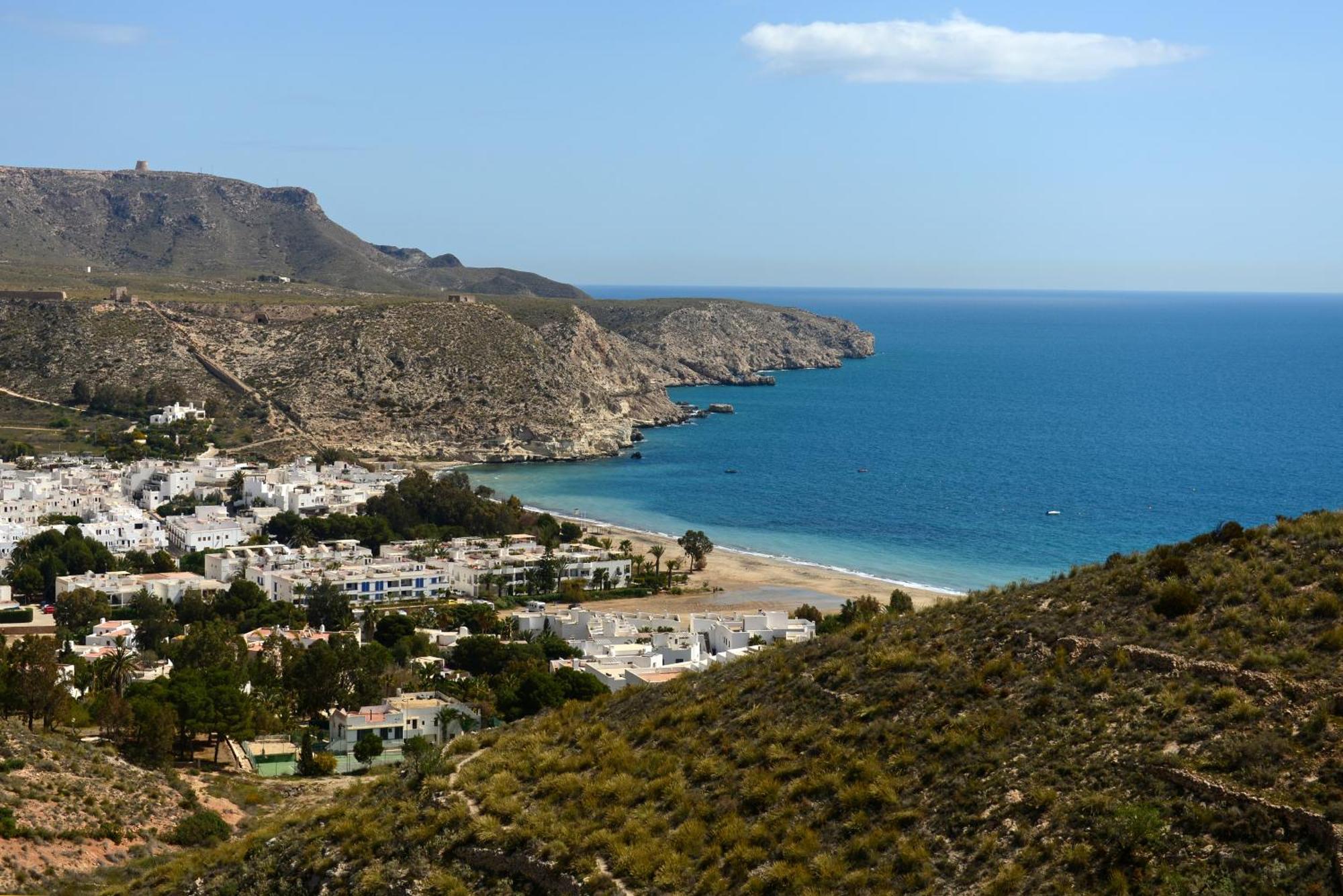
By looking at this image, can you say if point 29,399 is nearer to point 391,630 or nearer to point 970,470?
point 391,630

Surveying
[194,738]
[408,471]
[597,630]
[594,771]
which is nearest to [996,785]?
[594,771]

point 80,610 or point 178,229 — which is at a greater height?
point 178,229

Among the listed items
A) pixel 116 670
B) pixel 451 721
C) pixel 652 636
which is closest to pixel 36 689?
pixel 116 670

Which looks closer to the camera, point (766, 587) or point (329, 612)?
point (329, 612)

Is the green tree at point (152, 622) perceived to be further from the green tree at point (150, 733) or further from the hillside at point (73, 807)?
the hillside at point (73, 807)

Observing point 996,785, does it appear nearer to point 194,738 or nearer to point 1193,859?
point 1193,859

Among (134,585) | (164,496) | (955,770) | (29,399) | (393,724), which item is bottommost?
(134,585)

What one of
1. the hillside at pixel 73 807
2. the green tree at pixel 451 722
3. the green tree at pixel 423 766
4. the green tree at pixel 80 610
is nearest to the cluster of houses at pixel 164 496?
the green tree at pixel 80 610

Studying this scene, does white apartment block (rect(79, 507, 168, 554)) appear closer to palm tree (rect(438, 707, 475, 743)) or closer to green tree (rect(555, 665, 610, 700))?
green tree (rect(555, 665, 610, 700))
